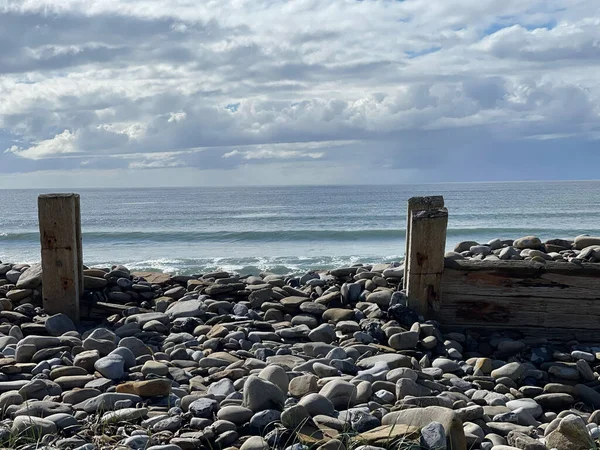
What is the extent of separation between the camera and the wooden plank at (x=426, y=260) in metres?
6.87

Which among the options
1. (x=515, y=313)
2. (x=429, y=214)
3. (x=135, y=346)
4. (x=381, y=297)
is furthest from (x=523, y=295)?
(x=135, y=346)

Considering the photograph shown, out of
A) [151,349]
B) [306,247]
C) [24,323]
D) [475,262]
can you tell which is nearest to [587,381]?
[475,262]

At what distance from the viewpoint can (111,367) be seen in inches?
199

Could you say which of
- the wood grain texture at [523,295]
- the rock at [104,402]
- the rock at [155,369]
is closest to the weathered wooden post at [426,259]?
the wood grain texture at [523,295]

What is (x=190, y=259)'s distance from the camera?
21.0 meters

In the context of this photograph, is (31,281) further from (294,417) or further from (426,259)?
(294,417)

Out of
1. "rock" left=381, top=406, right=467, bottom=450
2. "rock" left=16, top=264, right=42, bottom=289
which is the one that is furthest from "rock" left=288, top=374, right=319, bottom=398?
"rock" left=16, top=264, right=42, bottom=289

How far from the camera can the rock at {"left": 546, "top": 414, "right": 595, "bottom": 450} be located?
13.3 ft

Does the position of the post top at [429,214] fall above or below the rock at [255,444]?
above

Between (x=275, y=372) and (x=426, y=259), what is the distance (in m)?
2.81

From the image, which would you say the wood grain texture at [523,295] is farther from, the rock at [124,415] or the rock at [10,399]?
the rock at [10,399]

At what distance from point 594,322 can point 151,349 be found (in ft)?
14.9

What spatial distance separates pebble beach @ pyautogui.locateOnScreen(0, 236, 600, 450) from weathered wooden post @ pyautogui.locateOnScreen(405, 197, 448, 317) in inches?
7.1

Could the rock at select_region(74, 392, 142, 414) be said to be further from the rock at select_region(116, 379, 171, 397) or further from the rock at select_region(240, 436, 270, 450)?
the rock at select_region(240, 436, 270, 450)
